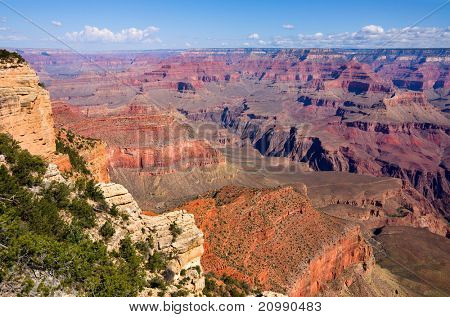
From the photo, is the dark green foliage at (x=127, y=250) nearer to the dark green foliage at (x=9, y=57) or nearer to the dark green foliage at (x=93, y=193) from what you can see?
the dark green foliage at (x=93, y=193)

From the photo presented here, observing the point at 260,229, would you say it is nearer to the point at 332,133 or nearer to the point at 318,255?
the point at 318,255

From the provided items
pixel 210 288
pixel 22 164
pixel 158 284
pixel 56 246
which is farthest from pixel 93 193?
pixel 210 288

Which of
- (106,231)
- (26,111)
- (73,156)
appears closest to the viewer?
(106,231)

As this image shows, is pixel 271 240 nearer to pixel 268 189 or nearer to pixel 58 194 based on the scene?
pixel 268 189

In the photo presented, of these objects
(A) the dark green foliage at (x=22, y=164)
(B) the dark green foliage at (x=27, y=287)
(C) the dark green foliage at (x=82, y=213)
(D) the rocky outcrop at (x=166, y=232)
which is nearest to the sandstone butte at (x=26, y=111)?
(A) the dark green foliage at (x=22, y=164)

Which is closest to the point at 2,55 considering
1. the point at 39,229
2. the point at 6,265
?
the point at 39,229

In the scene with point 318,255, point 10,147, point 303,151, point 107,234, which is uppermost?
point 10,147

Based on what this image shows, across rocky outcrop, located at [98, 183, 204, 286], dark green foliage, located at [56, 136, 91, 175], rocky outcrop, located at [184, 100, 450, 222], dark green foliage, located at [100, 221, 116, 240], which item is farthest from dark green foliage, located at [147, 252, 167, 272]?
rocky outcrop, located at [184, 100, 450, 222]
